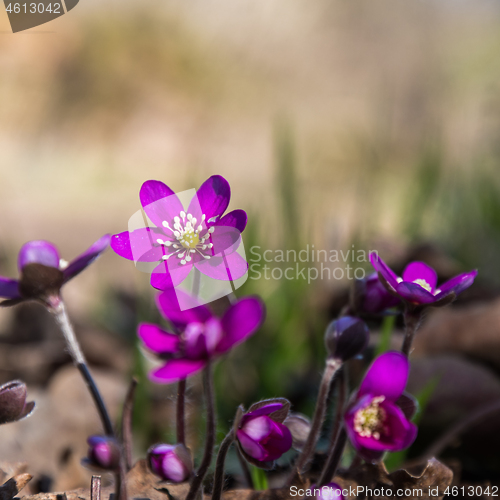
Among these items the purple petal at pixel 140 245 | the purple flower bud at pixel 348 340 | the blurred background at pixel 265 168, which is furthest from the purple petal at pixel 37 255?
the purple flower bud at pixel 348 340

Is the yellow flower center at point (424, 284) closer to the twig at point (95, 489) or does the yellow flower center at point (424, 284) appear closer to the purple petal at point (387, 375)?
the purple petal at point (387, 375)

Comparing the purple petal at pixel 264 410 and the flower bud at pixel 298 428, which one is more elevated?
the purple petal at pixel 264 410

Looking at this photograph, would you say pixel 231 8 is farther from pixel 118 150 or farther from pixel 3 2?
pixel 118 150

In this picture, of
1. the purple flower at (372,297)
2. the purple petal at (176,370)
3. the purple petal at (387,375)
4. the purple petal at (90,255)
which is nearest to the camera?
the purple petal at (176,370)

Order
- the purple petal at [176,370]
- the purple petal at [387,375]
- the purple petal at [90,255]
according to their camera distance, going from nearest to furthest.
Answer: the purple petal at [176,370] → the purple petal at [387,375] → the purple petal at [90,255]

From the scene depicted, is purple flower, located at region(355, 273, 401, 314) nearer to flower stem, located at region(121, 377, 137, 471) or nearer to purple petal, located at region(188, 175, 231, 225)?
purple petal, located at region(188, 175, 231, 225)

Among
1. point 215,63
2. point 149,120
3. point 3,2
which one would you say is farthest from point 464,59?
point 3,2
